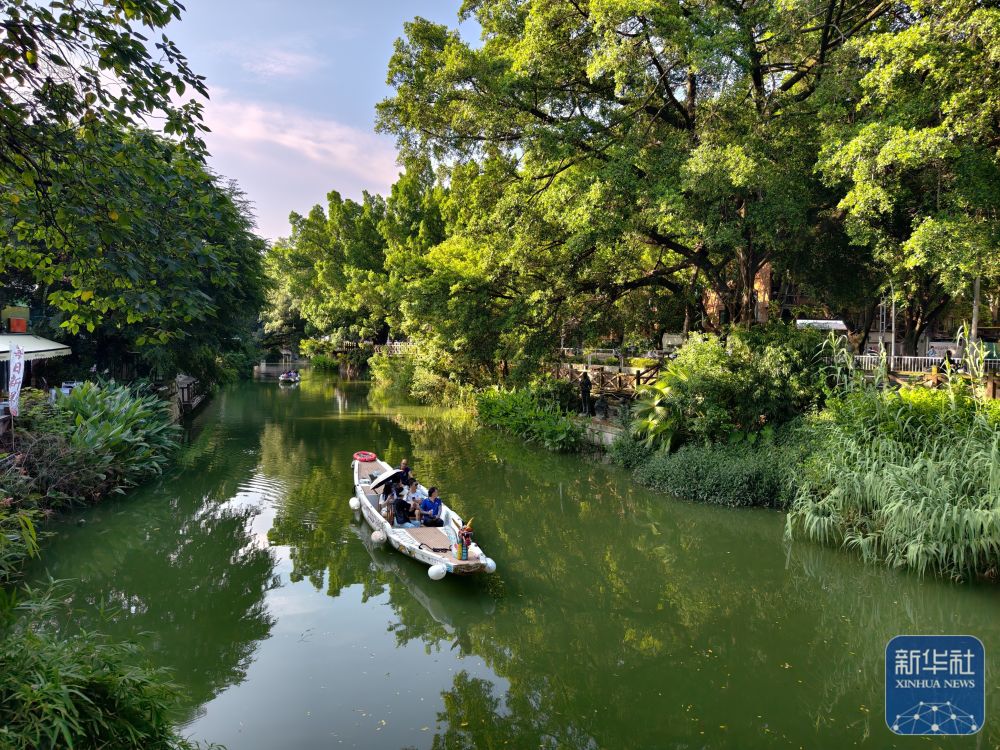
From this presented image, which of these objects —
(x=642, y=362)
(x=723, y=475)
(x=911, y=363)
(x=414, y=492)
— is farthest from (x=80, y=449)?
(x=911, y=363)

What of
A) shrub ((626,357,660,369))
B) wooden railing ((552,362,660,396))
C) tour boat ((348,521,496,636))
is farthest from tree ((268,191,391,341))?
tour boat ((348,521,496,636))

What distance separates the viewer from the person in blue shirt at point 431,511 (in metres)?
11.2

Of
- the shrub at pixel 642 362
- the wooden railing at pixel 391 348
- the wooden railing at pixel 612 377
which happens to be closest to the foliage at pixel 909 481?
the wooden railing at pixel 612 377

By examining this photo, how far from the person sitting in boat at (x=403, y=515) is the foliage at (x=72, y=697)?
6.06 m

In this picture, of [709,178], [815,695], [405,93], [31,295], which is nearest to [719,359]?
[709,178]

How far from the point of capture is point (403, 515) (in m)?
11.2

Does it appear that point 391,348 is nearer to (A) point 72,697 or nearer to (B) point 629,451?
(B) point 629,451

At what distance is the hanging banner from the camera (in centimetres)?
1194

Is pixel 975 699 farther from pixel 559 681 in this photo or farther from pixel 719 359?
pixel 719 359

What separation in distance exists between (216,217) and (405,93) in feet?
48.7

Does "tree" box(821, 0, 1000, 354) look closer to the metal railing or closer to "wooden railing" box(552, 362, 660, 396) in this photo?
the metal railing

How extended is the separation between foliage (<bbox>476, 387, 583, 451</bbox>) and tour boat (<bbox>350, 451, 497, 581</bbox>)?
321 inches

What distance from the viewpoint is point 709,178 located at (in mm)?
13641

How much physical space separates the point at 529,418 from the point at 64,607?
15639 mm
